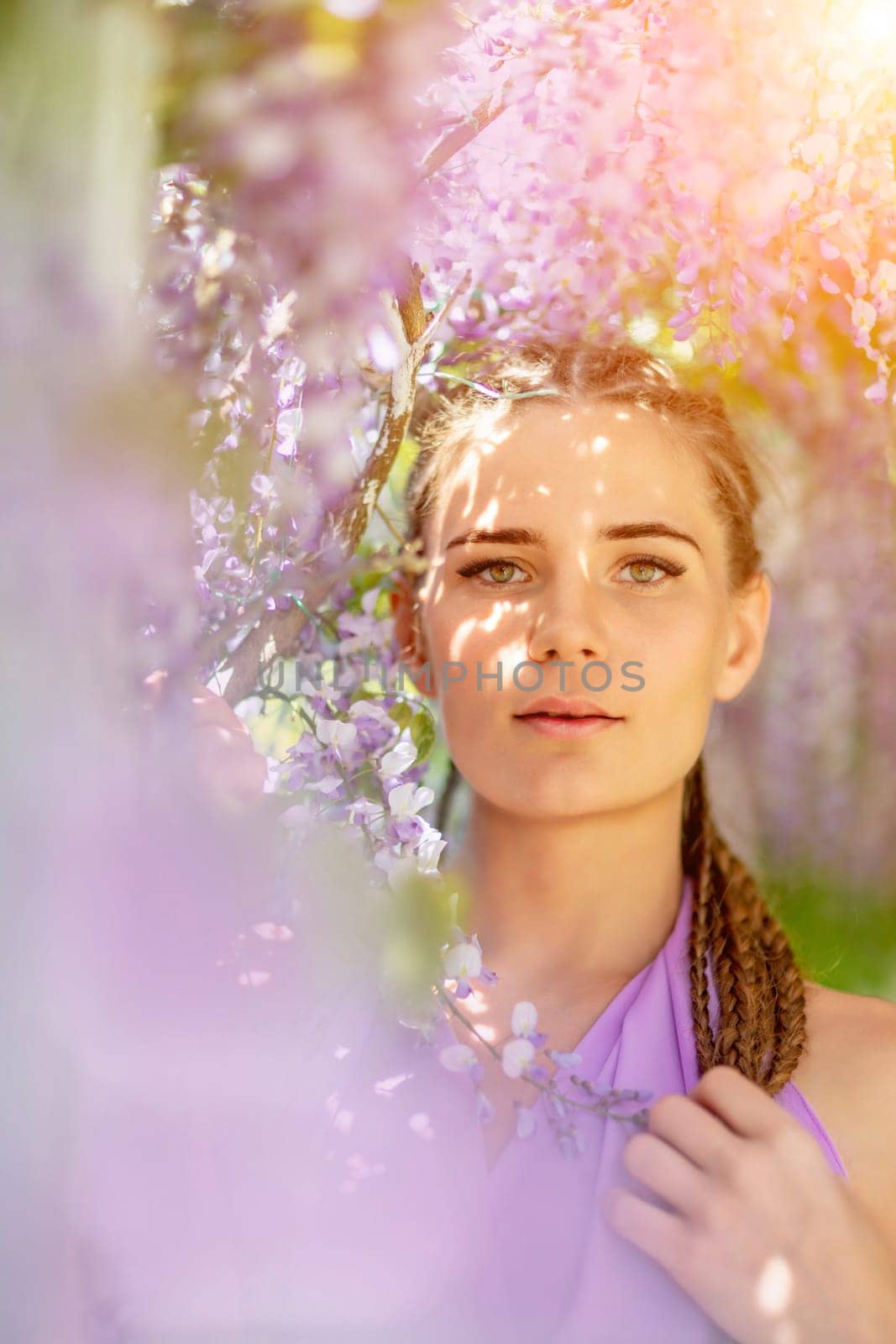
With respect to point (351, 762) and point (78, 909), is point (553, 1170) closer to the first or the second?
point (351, 762)

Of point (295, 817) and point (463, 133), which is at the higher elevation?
point (463, 133)

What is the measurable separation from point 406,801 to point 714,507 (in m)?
0.57

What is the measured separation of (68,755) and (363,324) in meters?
0.63

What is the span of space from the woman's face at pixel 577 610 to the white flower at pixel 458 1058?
291mm

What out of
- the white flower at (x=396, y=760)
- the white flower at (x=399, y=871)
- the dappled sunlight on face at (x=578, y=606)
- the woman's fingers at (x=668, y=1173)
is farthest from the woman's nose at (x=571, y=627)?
the woman's fingers at (x=668, y=1173)

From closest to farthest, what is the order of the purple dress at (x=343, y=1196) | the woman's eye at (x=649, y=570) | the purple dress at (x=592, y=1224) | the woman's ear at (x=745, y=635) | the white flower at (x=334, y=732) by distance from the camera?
the purple dress at (x=343, y=1196)
the purple dress at (x=592, y=1224)
the white flower at (x=334, y=732)
the woman's eye at (x=649, y=570)
the woman's ear at (x=745, y=635)

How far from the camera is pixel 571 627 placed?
54.2 inches

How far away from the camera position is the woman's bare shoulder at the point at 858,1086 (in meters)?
1.29

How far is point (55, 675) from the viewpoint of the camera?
0.96m

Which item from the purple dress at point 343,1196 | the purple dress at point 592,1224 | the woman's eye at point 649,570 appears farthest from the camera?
the woman's eye at point 649,570

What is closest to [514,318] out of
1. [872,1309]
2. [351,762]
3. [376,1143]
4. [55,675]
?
[351,762]

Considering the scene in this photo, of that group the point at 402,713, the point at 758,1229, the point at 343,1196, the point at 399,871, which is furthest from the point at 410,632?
the point at 758,1229

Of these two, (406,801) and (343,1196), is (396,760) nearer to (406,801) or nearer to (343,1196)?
(406,801)

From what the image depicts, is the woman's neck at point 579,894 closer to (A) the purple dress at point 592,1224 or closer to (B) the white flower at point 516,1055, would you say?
(A) the purple dress at point 592,1224
